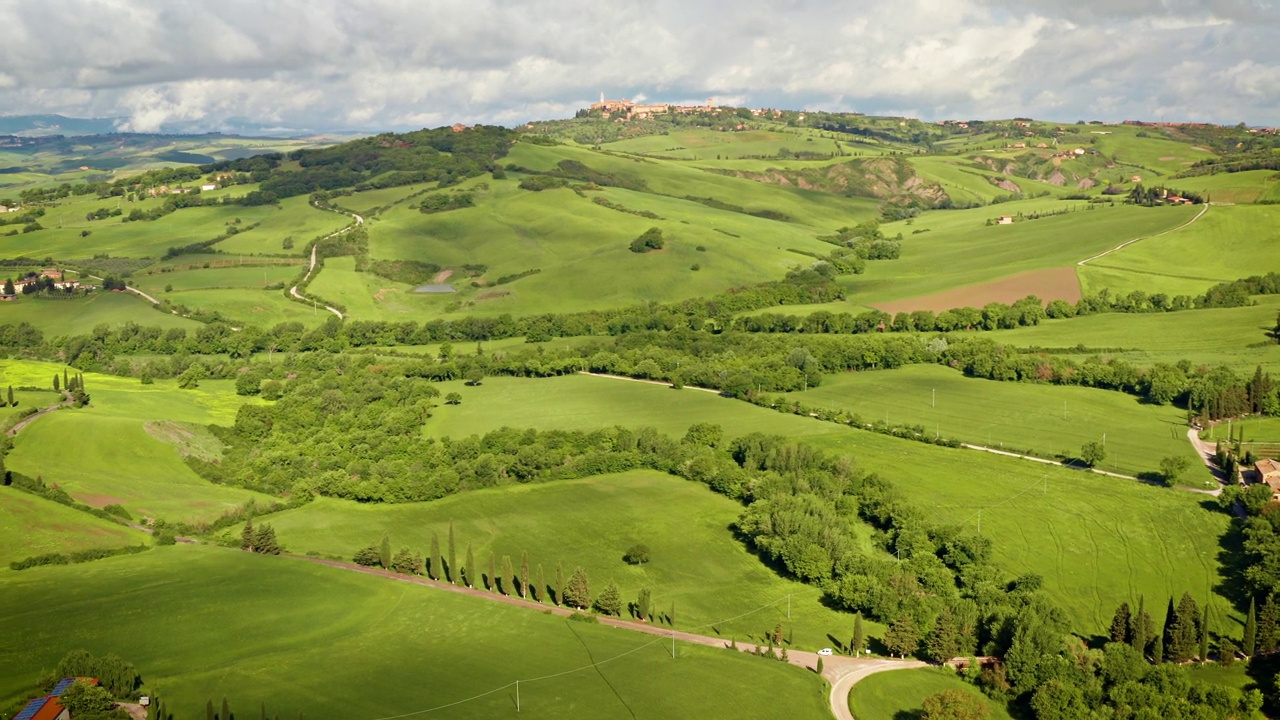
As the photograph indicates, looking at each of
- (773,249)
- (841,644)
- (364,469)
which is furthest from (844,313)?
(841,644)

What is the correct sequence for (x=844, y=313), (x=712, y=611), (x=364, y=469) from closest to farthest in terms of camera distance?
(x=712, y=611) → (x=364, y=469) → (x=844, y=313)

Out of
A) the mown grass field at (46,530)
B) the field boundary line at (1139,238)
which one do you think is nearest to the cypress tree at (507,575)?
the mown grass field at (46,530)

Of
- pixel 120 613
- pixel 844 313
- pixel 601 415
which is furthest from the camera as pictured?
pixel 844 313

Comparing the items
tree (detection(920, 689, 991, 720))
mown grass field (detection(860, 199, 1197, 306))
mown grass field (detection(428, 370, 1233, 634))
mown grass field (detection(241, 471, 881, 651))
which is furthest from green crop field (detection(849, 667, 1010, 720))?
mown grass field (detection(860, 199, 1197, 306))

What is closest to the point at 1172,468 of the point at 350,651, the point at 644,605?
the point at 644,605

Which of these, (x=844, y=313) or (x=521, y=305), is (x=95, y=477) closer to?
(x=521, y=305)

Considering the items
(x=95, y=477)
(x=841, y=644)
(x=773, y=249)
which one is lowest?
(x=841, y=644)

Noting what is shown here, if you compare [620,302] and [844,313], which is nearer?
[844,313]
